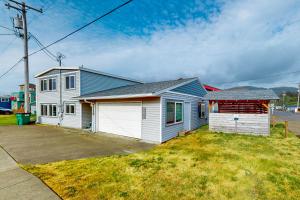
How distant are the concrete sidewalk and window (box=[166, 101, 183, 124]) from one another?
7204 mm

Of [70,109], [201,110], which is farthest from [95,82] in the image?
[201,110]

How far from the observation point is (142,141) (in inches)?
Answer: 416

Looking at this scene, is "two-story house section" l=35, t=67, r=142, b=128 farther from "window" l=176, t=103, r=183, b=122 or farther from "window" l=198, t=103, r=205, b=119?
"window" l=198, t=103, r=205, b=119

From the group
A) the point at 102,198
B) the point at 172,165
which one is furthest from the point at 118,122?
the point at 102,198

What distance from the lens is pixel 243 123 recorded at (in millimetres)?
12156

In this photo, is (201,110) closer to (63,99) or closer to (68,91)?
(68,91)

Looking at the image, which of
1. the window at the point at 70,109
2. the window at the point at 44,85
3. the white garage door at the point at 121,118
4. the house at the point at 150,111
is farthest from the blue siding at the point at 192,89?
the window at the point at 44,85

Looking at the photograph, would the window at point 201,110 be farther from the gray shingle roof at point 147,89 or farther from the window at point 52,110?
the window at point 52,110

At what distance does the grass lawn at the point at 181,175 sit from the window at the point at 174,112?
3011 mm

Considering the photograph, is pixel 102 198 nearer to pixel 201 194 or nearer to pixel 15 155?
pixel 201 194

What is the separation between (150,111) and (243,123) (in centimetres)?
663

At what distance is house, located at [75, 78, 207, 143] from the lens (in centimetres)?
1016

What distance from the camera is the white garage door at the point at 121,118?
11219 mm

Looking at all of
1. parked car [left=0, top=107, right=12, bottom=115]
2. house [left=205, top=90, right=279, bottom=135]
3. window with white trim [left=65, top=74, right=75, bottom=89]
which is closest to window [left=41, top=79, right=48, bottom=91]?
window with white trim [left=65, top=74, right=75, bottom=89]
